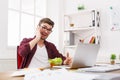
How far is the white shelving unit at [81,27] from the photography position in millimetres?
3381

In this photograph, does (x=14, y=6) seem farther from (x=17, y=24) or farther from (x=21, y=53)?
(x=21, y=53)

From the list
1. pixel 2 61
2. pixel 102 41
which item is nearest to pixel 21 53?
pixel 2 61

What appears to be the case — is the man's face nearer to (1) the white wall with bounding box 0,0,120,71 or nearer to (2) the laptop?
(2) the laptop

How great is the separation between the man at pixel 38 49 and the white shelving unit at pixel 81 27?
1151 mm

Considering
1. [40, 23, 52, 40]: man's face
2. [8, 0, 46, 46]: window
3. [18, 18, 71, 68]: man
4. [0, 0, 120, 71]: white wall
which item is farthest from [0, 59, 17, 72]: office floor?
[40, 23, 52, 40]: man's face

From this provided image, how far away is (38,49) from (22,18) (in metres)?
1.19

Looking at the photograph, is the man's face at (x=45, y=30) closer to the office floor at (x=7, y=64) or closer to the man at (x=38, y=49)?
the man at (x=38, y=49)

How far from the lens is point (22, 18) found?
3.33 metres

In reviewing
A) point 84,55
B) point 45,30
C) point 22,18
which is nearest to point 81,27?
point 22,18

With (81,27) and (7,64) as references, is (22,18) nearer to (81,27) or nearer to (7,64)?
(7,64)

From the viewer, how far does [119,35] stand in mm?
3260

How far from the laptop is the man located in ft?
0.96

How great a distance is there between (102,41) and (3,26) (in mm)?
1555

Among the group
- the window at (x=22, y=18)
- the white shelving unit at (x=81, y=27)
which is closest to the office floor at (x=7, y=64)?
the window at (x=22, y=18)
